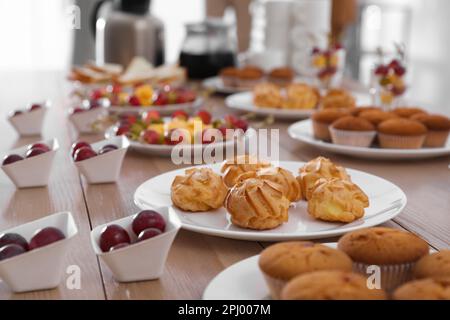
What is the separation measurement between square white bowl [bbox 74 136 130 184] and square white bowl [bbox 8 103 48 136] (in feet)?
1.56

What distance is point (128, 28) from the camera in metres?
2.55

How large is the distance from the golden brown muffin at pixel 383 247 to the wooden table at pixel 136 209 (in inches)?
6.8

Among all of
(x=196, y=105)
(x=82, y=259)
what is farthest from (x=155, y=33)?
(x=82, y=259)

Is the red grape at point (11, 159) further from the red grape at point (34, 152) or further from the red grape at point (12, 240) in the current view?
the red grape at point (12, 240)

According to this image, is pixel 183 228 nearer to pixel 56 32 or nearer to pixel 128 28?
pixel 128 28

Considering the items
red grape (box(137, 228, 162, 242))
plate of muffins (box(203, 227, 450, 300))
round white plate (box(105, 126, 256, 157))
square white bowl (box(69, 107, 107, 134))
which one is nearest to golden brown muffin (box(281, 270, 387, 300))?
plate of muffins (box(203, 227, 450, 300))

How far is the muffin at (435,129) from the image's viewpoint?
147 cm

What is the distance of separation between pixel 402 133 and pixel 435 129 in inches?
3.2

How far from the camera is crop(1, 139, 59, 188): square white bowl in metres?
1.22

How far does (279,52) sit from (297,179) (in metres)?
1.66

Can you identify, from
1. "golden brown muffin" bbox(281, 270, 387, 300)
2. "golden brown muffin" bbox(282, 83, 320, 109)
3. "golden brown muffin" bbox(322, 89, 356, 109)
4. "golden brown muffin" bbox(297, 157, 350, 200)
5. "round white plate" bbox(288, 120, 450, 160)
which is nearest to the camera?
"golden brown muffin" bbox(281, 270, 387, 300)

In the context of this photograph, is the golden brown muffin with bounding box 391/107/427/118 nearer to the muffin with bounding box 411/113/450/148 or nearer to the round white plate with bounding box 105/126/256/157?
the muffin with bounding box 411/113/450/148

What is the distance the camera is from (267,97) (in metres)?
1.92
